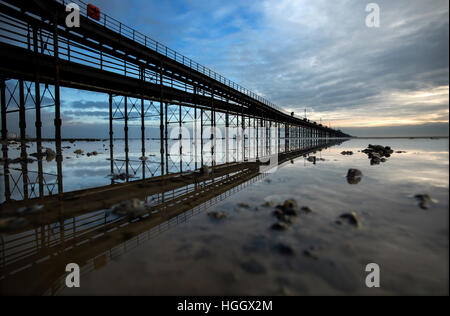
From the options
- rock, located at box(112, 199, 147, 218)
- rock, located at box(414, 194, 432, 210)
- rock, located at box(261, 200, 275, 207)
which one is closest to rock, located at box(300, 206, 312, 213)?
rock, located at box(261, 200, 275, 207)

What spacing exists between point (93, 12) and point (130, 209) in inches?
561

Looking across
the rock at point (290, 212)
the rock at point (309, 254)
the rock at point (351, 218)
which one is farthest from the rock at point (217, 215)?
the rock at point (351, 218)

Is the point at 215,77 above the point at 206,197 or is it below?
above

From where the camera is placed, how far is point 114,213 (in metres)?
4.38

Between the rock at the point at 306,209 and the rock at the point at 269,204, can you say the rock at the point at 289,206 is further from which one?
the rock at the point at 269,204

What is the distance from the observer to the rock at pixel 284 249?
2.83m

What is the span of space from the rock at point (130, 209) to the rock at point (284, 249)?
322 centimetres

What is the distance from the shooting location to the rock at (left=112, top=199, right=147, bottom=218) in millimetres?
4336

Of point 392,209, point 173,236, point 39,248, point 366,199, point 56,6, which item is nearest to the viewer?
point 39,248

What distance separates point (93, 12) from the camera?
11680mm
